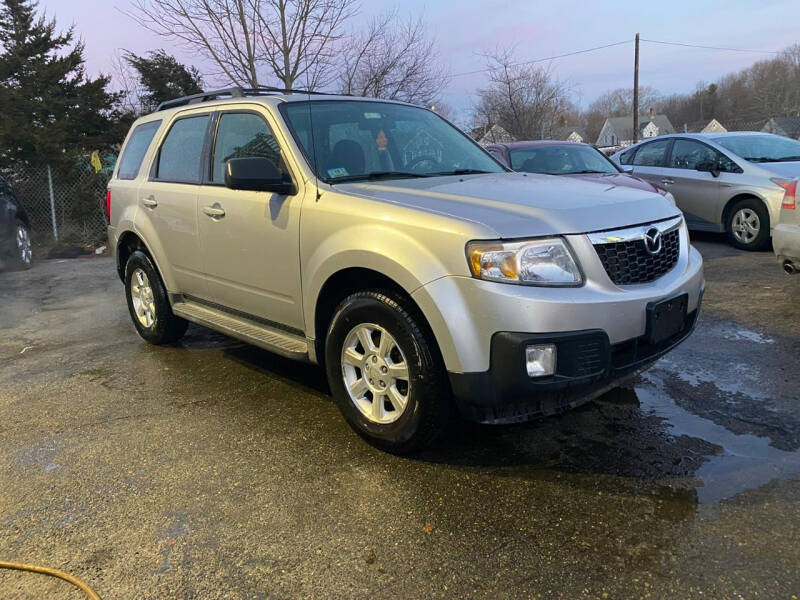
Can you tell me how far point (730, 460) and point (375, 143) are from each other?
2.62 meters

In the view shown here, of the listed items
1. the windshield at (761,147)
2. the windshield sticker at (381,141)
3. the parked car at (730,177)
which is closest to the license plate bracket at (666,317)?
the windshield sticker at (381,141)

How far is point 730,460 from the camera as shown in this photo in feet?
9.89

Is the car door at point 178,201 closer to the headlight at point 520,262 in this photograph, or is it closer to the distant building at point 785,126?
the headlight at point 520,262

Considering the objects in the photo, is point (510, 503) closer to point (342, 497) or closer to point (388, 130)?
point (342, 497)

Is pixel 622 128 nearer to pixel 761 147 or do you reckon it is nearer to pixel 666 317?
pixel 761 147

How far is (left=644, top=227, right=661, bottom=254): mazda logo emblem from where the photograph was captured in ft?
10.1

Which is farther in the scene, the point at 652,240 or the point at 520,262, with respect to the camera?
the point at 652,240

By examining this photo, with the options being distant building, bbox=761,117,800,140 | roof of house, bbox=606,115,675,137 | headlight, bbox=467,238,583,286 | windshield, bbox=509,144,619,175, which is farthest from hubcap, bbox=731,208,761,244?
roof of house, bbox=606,115,675,137

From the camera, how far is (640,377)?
13.8ft

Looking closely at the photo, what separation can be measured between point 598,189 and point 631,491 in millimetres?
1564

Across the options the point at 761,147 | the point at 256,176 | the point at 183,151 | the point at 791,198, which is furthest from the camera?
the point at 761,147

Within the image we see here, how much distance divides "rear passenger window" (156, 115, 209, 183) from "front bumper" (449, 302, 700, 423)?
8.86 ft

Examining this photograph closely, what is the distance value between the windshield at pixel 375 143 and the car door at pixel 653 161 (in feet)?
20.3

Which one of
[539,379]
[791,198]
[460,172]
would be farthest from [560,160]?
[539,379]
